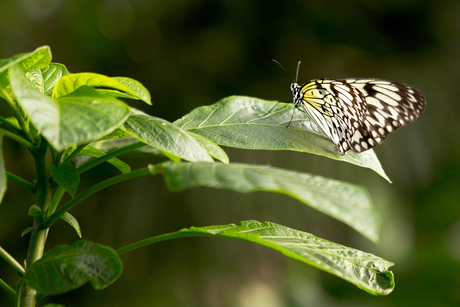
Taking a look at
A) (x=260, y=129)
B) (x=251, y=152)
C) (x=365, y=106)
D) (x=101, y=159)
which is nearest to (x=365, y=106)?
(x=365, y=106)

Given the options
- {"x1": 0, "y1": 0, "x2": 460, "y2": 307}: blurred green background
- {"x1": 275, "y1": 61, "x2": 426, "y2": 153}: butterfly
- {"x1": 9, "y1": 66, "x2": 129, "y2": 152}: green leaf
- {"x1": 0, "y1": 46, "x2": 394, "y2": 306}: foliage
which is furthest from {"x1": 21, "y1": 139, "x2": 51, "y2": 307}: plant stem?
{"x1": 0, "y1": 0, "x2": 460, "y2": 307}: blurred green background

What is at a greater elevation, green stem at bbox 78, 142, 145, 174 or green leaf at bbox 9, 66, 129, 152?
green leaf at bbox 9, 66, 129, 152

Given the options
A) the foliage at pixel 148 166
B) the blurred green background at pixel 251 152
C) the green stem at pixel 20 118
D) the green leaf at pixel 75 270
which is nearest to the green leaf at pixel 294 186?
the foliage at pixel 148 166

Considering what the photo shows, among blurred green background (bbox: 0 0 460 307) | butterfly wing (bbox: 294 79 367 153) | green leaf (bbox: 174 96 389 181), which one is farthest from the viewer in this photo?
blurred green background (bbox: 0 0 460 307)

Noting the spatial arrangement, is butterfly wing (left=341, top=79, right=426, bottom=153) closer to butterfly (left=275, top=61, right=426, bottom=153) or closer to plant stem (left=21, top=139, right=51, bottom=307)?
butterfly (left=275, top=61, right=426, bottom=153)

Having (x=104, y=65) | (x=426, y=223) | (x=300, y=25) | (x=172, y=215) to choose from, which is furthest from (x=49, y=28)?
(x=426, y=223)

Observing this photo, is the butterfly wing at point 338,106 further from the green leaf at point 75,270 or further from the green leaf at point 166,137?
the green leaf at point 75,270
